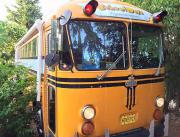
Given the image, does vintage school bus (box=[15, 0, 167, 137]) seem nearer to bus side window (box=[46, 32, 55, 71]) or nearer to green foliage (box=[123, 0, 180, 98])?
bus side window (box=[46, 32, 55, 71])

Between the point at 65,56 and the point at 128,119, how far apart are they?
1.56 m

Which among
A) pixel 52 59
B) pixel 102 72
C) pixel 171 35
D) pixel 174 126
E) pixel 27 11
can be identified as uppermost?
pixel 27 11

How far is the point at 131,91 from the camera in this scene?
6016 mm

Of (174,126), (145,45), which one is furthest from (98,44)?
(174,126)

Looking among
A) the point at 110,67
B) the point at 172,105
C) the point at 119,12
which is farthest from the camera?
the point at 172,105

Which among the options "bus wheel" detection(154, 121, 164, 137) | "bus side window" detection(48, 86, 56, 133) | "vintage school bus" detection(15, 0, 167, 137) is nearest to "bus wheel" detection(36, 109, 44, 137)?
"vintage school bus" detection(15, 0, 167, 137)

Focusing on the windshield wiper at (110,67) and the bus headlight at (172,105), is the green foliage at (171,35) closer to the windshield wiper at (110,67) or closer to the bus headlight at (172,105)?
the bus headlight at (172,105)

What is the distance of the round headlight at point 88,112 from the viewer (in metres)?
5.52

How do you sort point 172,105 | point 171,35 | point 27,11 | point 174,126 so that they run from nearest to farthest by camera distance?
A: point 171,35, point 174,126, point 172,105, point 27,11

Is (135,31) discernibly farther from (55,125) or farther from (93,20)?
(55,125)

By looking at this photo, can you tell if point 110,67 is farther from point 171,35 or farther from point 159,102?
point 171,35

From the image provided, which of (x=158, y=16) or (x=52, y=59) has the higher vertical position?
(x=158, y=16)

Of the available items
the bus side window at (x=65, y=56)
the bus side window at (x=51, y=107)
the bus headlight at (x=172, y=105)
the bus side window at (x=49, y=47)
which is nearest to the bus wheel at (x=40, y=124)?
the bus side window at (x=51, y=107)

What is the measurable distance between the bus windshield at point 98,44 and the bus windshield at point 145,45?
224 millimetres
